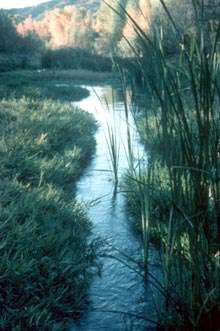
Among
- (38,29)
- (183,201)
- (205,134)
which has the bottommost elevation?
(183,201)

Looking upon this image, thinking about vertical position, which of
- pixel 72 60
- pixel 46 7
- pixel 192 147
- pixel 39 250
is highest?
pixel 46 7

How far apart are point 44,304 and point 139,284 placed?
2.68ft

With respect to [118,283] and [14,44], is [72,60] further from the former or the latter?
[118,283]

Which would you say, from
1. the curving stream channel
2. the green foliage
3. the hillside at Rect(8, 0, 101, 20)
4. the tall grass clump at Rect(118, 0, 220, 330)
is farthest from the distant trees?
the hillside at Rect(8, 0, 101, 20)

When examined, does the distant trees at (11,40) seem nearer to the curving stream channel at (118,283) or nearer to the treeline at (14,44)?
the treeline at (14,44)

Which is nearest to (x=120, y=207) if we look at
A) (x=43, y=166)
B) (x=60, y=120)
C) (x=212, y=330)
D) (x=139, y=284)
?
(x=43, y=166)

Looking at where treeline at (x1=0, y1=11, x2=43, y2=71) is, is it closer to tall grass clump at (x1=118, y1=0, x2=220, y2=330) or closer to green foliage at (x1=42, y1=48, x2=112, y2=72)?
green foliage at (x1=42, y1=48, x2=112, y2=72)

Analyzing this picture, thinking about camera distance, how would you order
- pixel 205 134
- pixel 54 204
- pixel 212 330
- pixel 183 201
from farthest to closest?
pixel 54 204 → pixel 212 330 → pixel 183 201 → pixel 205 134

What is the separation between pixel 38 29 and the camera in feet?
215

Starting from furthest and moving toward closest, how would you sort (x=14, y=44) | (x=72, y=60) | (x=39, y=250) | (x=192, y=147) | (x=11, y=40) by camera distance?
1. (x=14, y=44)
2. (x=11, y=40)
3. (x=72, y=60)
4. (x=39, y=250)
5. (x=192, y=147)

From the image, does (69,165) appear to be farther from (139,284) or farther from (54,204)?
(139,284)

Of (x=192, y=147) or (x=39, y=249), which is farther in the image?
(x=39, y=249)

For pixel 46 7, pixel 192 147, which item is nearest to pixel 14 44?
pixel 192 147

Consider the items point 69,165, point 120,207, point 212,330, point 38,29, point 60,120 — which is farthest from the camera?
point 38,29
